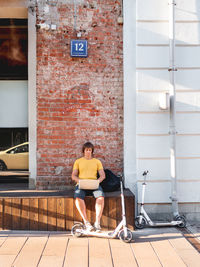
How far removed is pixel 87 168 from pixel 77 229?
100cm

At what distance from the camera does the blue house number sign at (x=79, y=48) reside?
6.21m

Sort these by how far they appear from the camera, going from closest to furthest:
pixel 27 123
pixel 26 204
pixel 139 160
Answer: pixel 26 204 < pixel 139 160 < pixel 27 123

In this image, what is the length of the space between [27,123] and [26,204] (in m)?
1.78

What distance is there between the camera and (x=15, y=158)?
6617 mm

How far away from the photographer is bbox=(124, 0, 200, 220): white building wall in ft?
20.1

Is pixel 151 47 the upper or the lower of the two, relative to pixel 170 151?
upper

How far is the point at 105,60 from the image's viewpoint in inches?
248

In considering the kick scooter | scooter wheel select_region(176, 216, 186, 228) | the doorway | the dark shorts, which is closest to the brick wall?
the doorway

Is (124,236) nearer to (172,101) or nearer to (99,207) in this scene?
(99,207)

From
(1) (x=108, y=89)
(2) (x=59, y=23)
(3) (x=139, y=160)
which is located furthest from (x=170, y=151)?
(2) (x=59, y=23)

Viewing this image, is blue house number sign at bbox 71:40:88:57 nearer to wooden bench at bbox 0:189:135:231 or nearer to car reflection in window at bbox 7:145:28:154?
car reflection in window at bbox 7:145:28:154

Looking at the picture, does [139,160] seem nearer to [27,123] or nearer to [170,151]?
[170,151]

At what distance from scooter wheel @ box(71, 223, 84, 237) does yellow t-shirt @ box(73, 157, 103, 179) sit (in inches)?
30.5

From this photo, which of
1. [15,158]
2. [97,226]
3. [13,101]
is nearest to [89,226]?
[97,226]
